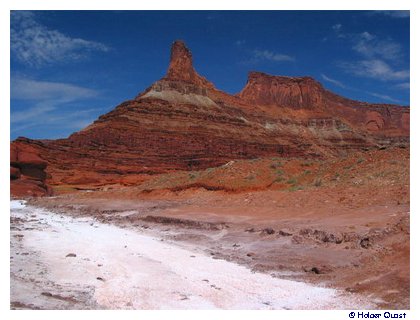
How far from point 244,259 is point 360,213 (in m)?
4.52

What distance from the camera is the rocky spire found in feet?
323

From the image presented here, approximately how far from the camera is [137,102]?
276ft

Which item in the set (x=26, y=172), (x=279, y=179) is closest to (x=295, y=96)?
(x=26, y=172)

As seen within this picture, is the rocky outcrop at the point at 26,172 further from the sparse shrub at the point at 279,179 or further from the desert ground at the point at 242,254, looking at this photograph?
the sparse shrub at the point at 279,179

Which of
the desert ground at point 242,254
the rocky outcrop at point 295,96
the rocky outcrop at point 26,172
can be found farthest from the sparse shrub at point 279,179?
the rocky outcrop at point 295,96

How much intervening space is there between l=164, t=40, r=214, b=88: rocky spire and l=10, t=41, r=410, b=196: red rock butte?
0.74 ft

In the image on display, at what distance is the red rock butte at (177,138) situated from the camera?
192 feet

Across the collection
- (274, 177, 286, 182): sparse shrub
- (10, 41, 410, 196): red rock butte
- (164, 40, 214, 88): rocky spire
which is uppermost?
(164, 40, 214, 88): rocky spire

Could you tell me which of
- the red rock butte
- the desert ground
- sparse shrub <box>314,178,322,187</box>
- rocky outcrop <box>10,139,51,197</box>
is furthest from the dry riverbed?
the red rock butte

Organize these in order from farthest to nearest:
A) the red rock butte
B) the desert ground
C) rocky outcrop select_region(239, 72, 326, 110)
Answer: rocky outcrop select_region(239, 72, 326, 110)
the red rock butte
the desert ground

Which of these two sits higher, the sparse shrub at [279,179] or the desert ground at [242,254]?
the sparse shrub at [279,179]

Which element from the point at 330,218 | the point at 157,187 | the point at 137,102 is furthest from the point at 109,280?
the point at 137,102

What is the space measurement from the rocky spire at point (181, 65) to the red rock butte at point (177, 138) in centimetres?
22

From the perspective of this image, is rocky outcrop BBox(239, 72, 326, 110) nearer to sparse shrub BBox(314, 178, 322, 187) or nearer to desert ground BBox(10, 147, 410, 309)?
sparse shrub BBox(314, 178, 322, 187)
